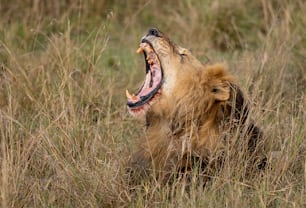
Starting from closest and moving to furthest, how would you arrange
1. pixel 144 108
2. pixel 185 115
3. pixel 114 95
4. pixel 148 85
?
pixel 185 115, pixel 144 108, pixel 148 85, pixel 114 95

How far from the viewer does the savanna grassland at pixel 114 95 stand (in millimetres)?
4500

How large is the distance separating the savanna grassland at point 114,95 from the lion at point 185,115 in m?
0.14

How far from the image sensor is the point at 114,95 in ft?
20.4

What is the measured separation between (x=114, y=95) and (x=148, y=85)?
1286mm

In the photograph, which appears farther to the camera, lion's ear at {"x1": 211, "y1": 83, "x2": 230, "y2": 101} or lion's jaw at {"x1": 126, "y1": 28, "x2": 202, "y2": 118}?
lion's jaw at {"x1": 126, "y1": 28, "x2": 202, "y2": 118}

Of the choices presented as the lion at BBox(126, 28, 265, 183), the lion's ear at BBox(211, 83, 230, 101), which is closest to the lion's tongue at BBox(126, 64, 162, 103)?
the lion at BBox(126, 28, 265, 183)

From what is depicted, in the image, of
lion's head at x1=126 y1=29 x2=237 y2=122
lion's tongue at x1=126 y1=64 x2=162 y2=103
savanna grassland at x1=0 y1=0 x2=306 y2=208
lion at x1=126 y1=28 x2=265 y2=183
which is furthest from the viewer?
lion's tongue at x1=126 y1=64 x2=162 y2=103

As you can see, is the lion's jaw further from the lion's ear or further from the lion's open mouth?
the lion's ear

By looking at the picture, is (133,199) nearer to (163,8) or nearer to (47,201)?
(47,201)

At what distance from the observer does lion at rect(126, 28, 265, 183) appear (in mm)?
4641

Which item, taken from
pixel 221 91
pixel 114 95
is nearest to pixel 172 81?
pixel 221 91

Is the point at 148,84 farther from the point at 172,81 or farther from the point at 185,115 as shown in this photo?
the point at 185,115

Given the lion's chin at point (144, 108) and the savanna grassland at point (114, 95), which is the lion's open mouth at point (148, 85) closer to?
the lion's chin at point (144, 108)

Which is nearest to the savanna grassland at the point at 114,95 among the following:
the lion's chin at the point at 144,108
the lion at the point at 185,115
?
the lion at the point at 185,115
